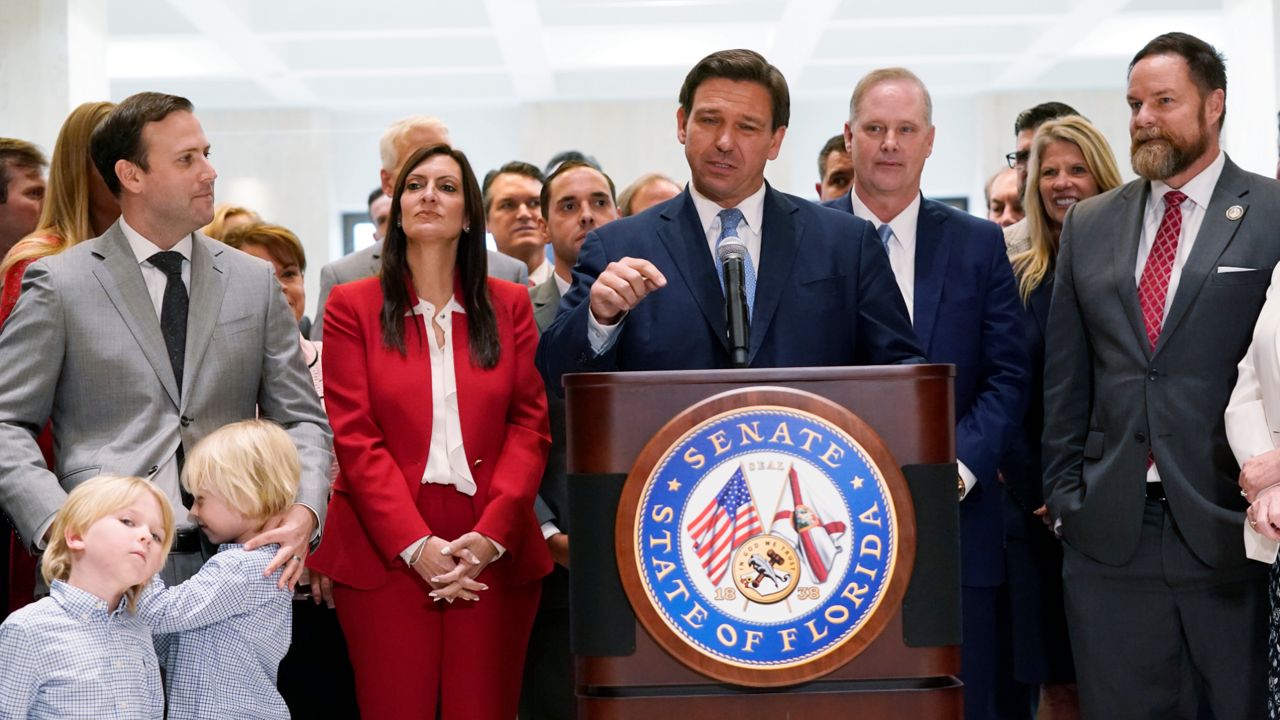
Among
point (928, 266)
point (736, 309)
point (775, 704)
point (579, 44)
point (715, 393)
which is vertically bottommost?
point (775, 704)

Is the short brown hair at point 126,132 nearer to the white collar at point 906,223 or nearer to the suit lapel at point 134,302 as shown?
the suit lapel at point 134,302

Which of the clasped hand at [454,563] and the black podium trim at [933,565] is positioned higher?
the black podium trim at [933,565]

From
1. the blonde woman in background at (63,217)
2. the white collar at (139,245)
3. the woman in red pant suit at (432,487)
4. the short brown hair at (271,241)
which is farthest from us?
the short brown hair at (271,241)

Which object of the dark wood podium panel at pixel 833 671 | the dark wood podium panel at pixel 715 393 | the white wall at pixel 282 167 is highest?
the white wall at pixel 282 167

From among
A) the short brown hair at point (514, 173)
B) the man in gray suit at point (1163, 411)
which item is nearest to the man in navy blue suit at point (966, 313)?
the man in gray suit at point (1163, 411)

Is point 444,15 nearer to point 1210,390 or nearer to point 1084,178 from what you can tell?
point 1084,178

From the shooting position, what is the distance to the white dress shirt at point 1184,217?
288 cm

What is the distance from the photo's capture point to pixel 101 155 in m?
2.81

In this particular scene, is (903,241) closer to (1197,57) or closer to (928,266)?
(928,266)

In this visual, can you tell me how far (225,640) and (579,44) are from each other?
25.9ft

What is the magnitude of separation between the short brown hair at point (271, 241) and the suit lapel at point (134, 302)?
1.44 m

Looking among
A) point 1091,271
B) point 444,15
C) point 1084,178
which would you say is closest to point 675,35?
point 444,15

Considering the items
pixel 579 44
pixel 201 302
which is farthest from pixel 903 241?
pixel 579 44

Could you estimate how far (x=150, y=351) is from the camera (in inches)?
104
